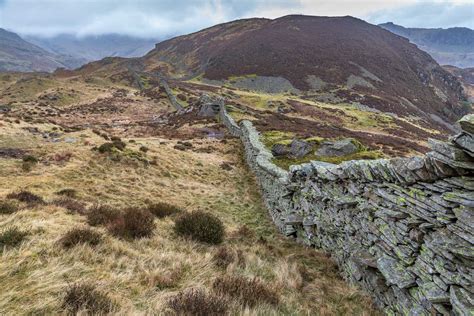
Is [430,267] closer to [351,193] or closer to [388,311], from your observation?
[388,311]

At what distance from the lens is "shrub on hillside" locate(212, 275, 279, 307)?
236 inches

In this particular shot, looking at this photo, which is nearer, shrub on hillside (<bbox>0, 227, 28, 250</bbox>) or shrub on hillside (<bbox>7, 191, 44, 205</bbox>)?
shrub on hillside (<bbox>0, 227, 28, 250</bbox>)

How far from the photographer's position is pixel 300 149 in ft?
69.1

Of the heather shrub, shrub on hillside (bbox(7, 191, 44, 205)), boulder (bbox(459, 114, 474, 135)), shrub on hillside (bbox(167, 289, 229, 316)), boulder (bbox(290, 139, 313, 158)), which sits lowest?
boulder (bbox(290, 139, 313, 158))

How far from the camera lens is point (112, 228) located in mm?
8875

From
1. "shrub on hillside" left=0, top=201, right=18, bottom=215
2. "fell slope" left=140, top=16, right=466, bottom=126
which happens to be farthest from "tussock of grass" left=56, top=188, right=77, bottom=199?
"fell slope" left=140, top=16, right=466, bottom=126

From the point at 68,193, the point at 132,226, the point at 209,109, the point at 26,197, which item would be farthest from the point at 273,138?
the point at 209,109

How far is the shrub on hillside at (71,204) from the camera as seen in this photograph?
10.5 metres

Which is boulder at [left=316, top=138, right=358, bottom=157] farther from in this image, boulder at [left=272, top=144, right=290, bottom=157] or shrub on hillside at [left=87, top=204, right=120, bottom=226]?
shrub on hillside at [left=87, top=204, right=120, bottom=226]

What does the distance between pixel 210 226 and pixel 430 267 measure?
6.69m

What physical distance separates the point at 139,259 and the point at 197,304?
259 cm

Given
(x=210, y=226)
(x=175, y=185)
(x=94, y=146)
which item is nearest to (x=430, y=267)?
(x=210, y=226)

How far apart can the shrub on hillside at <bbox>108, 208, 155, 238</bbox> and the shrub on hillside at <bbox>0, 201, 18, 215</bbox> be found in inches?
116

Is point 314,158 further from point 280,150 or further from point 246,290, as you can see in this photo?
point 246,290
